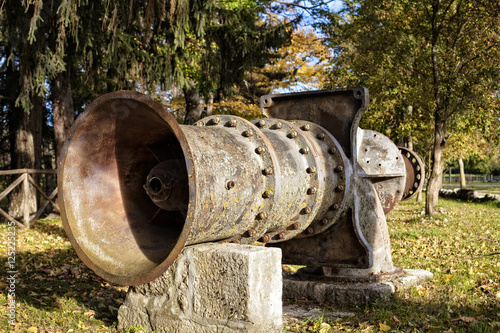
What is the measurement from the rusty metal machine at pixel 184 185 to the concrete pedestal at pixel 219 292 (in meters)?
0.17

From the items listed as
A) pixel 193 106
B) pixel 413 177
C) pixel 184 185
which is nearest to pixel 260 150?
pixel 184 185

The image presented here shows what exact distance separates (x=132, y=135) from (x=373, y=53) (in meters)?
11.9

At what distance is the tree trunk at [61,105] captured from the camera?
11008 mm

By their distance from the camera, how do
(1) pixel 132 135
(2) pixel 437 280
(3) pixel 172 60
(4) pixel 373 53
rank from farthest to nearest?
(4) pixel 373 53 < (3) pixel 172 60 < (2) pixel 437 280 < (1) pixel 132 135

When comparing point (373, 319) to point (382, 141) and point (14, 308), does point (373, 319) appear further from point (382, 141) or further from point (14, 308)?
point (14, 308)

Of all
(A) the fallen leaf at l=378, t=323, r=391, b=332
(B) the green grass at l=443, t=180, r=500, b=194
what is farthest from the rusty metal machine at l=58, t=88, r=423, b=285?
(B) the green grass at l=443, t=180, r=500, b=194

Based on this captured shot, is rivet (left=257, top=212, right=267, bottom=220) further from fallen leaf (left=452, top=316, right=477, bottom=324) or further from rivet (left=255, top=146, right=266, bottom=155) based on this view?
fallen leaf (left=452, top=316, right=477, bottom=324)

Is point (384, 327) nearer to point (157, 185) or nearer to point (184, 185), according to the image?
point (184, 185)

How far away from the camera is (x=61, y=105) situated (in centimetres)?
1116

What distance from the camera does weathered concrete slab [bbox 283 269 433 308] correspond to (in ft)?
14.9

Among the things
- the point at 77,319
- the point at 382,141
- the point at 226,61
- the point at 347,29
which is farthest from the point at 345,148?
the point at 347,29

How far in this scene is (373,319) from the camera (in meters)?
4.05

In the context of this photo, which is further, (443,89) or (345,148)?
(443,89)

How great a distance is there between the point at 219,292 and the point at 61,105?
9351 mm
